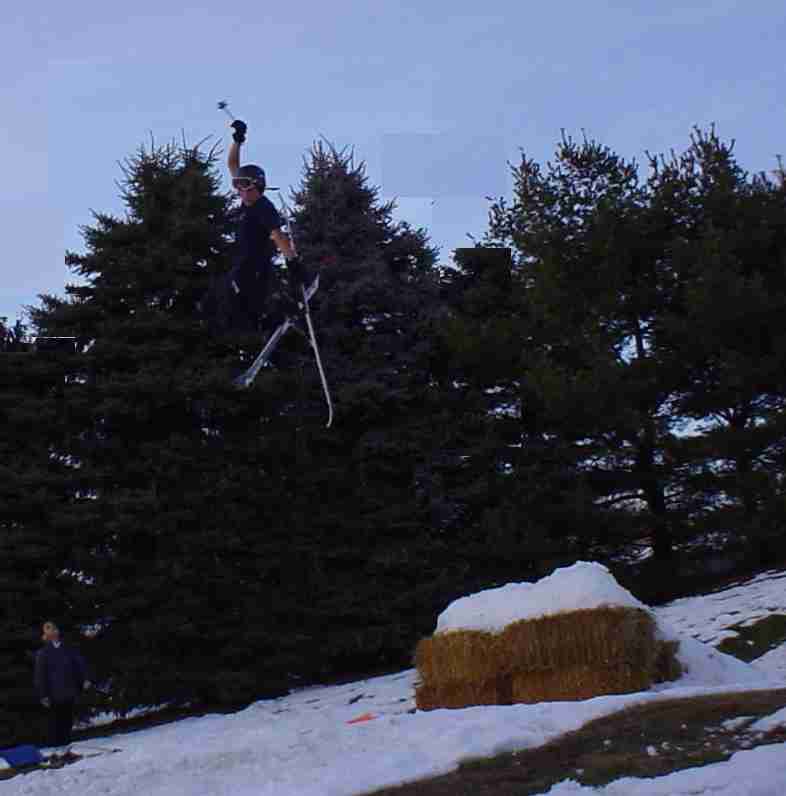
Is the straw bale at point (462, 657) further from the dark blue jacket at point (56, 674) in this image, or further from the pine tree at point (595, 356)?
the pine tree at point (595, 356)

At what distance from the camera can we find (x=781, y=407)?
2298 centimetres

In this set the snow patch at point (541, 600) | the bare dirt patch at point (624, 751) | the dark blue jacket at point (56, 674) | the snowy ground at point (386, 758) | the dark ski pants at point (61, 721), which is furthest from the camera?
the dark ski pants at point (61, 721)

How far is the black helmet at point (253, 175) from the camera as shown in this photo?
320 inches

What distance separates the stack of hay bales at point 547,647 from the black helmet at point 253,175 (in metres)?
6.28

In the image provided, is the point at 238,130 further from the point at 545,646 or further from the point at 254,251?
the point at 545,646

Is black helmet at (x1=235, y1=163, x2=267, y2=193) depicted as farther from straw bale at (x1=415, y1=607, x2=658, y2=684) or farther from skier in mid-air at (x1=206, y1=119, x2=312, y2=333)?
straw bale at (x1=415, y1=607, x2=658, y2=684)

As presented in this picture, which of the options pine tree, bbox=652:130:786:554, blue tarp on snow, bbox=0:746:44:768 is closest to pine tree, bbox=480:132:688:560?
pine tree, bbox=652:130:786:554

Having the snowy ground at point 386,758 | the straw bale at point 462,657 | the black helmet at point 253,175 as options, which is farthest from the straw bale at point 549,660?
the black helmet at point 253,175

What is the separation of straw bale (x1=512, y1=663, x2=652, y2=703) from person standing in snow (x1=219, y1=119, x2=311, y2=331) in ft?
18.3

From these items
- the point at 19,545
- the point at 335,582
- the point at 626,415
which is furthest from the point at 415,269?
the point at 19,545

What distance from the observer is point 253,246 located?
8.52m

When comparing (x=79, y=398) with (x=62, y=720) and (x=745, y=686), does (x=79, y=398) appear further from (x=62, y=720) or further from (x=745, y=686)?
(x=745, y=686)

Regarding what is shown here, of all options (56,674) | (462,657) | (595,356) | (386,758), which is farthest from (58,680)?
(595,356)

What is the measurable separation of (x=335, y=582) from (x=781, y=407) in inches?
365
